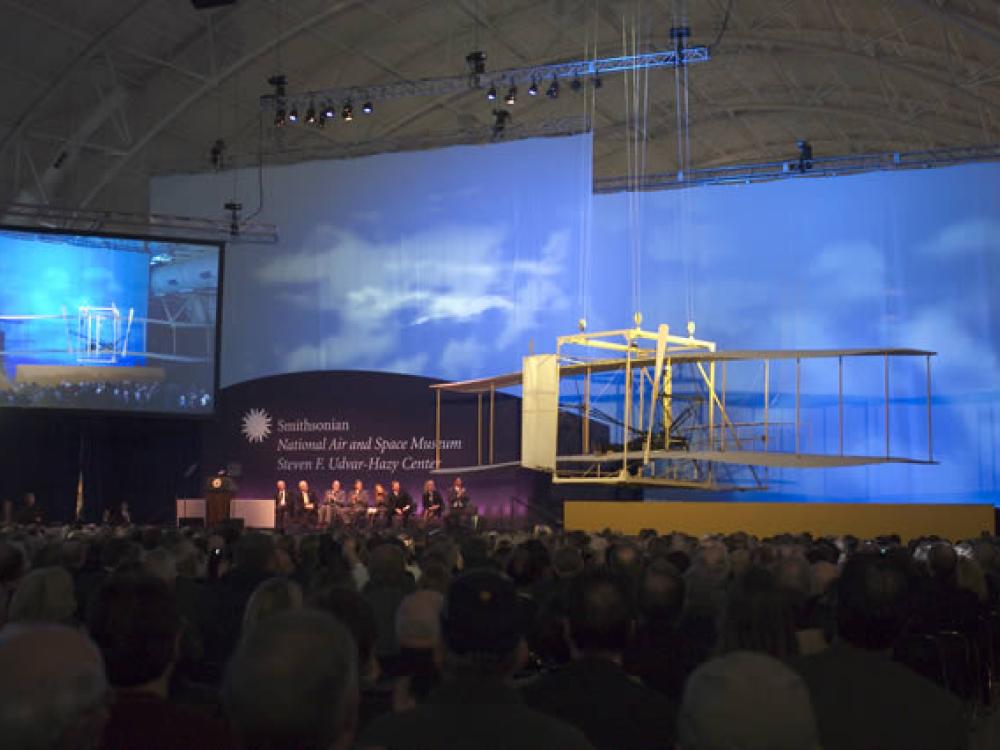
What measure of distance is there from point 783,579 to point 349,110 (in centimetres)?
1610

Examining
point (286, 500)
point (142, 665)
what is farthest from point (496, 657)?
point (286, 500)

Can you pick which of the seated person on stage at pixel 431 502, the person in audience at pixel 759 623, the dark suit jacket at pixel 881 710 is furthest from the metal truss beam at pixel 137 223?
the dark suit jacket at pixel 881 710

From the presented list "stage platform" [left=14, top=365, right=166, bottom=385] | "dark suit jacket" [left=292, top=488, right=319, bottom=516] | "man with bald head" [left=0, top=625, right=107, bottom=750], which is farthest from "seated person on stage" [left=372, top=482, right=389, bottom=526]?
"man with bald head" [left=0, top=625, right=107, bottom=750]

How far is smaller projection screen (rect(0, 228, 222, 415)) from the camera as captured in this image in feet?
61.3

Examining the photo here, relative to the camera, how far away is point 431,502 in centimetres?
2036

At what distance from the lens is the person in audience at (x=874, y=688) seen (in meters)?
2.53

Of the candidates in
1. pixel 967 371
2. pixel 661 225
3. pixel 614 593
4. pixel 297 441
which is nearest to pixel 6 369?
pixel 297 441

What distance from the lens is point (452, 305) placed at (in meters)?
22.0

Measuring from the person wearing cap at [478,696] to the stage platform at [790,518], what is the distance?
13.4 meters

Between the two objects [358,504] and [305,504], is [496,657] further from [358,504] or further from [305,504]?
[305,504]

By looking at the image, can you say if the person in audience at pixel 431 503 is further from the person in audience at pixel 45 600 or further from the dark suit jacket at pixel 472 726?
the dark suit jacket at pixel 472 726

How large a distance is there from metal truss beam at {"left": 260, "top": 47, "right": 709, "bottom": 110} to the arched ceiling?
2.36m

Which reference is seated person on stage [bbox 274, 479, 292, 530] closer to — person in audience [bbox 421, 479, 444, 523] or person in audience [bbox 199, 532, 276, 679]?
person in audience [bbox 421, 479, 444, 523]

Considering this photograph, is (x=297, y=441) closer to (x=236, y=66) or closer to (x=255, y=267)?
(x=255, y=267)
